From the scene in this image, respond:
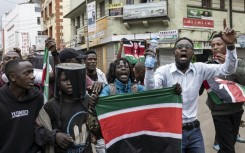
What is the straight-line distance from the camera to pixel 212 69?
12.5ft

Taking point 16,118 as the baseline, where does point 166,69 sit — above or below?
above

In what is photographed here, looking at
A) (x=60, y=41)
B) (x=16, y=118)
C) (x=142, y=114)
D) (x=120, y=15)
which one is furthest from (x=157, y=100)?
Result: (x=60, y=41)

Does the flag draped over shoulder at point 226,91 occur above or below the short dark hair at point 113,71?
below

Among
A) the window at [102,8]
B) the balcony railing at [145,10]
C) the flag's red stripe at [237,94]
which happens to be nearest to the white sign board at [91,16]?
the balcony railing at [145,10]

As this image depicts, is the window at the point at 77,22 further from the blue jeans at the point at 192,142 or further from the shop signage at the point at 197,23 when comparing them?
the blue jeans at the point at 192,142

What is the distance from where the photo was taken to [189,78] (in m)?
3.70

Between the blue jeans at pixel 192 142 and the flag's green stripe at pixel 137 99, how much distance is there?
1.39 feet

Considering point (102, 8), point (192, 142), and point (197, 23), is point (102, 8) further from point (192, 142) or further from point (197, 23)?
point (192, 142)

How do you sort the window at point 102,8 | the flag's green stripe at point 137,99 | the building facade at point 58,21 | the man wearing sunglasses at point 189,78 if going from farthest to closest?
the building facade at point 58,21
the window at point 102,8
the man wearing sunglasses at point 189,78
the flag's green stripe at point 137,99

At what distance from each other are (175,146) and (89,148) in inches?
32.6

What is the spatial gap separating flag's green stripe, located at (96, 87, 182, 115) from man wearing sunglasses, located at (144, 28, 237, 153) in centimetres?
15

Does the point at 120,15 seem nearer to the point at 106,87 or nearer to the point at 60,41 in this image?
the point at 60,41

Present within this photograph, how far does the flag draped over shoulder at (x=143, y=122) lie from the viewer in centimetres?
333

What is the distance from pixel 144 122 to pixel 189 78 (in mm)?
727
